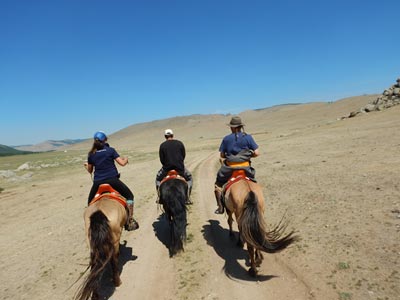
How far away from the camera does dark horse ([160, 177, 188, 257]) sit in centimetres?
816

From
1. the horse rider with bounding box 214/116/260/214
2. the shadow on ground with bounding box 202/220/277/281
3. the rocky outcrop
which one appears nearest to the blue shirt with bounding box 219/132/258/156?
the horse rider with bounding box 214/116/260/214

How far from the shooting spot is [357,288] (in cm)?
571

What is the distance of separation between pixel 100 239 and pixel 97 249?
202 millimetres

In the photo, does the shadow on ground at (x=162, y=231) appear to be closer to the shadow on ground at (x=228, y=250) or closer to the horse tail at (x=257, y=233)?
the shadow on ground at (x=228, y=250)

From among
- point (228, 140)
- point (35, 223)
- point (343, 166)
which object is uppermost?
point (228, 140)

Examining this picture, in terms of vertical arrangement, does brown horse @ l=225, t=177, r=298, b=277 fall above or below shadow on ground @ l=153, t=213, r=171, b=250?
above

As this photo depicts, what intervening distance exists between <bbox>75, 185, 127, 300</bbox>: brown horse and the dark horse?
160cm

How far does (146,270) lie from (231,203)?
269 cm

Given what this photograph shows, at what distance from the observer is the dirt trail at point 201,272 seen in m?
6.10

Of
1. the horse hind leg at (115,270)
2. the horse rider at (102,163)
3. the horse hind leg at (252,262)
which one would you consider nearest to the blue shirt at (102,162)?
the horse rider at (102,163)

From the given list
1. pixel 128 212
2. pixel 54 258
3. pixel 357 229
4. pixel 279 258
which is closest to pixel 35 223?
pixel 54 258

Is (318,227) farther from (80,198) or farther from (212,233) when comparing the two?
(80,198)

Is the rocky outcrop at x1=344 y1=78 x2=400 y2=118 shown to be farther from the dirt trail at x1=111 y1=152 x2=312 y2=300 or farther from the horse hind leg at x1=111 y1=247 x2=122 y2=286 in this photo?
the horse hind leg at x1=111 y1=247 x2=122 y2=286

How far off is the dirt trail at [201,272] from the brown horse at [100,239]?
0.78 metres
